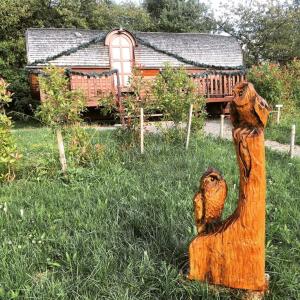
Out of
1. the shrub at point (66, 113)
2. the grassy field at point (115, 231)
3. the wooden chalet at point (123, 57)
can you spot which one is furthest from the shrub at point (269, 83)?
the shrub at point (66, 113)

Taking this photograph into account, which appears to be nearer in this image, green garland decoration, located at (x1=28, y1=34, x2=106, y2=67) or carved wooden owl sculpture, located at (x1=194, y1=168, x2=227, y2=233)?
carved wooden owl sculpture, located at (x1=194, y1=168, x2=227, y2=233)

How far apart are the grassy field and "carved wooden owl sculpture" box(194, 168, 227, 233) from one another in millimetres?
427

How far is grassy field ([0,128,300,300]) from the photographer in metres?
2.63

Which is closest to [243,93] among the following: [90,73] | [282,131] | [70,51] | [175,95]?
[175,95]

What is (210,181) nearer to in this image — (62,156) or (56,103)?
(62,156)

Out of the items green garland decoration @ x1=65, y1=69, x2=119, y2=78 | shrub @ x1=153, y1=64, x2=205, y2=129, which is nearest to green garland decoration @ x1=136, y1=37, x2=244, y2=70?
green garland decoration @ x1=65, y1=69, x2=119, y2=78

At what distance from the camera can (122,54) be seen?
17.3 meters

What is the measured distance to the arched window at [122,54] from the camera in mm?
17234

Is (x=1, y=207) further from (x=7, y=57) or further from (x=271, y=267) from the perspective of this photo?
(x=7, y=57)

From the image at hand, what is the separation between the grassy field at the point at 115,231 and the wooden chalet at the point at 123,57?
9998mm

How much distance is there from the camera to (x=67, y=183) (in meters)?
5.43

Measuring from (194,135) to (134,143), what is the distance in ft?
6.73

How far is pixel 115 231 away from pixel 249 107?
1.80 m

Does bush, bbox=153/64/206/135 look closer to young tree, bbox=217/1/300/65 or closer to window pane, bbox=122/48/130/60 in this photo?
window pane, bbox=122/48/130/60
